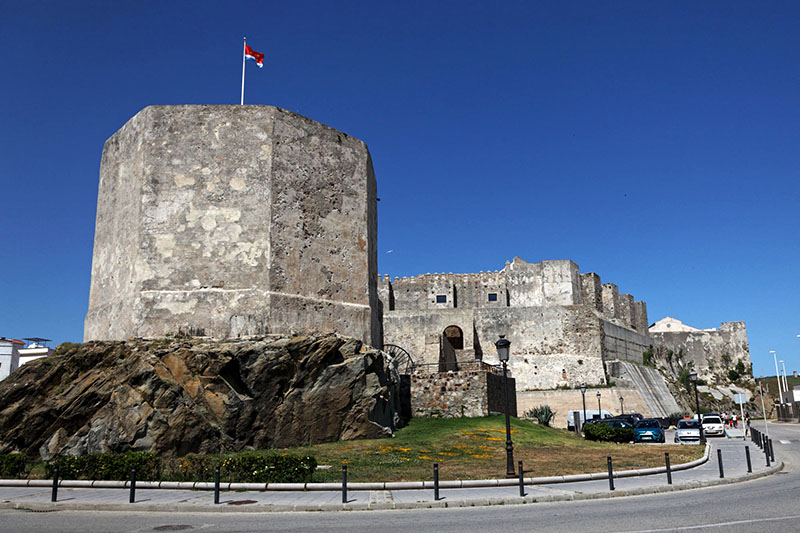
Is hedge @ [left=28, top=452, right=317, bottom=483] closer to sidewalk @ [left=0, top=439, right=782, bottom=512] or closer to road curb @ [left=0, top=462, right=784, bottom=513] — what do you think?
sidewalk @ [left=0, top=439, right=782, bottom=512]

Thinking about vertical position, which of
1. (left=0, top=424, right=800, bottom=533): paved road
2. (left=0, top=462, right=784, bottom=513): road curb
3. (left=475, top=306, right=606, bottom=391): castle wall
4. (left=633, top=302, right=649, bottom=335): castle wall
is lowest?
(left=0, top=424, right=800, bottom=533): paved road

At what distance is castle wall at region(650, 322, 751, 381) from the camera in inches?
2635

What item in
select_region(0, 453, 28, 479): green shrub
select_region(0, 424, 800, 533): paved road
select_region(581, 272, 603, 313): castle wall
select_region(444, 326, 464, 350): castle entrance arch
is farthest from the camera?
select_region(581, 272, 603, 313): castle wall

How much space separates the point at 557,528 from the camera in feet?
29.4

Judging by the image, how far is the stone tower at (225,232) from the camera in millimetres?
21312

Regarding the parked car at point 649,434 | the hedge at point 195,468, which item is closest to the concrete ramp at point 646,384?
the parked car at point 649,434

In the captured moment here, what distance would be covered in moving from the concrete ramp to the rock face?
2859 cm

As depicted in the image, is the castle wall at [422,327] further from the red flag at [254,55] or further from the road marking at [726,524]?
the road marking at [726,524]

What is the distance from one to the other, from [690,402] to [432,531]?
54204 millimetres

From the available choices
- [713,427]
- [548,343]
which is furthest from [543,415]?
[548,343]

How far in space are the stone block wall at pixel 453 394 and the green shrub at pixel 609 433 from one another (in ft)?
14.7

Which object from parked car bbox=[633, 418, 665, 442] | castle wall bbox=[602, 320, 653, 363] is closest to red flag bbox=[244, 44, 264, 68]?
parked car bbox=[633, 418, 665, 442]

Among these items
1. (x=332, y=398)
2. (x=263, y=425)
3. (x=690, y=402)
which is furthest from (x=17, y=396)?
(x=690, y=402)

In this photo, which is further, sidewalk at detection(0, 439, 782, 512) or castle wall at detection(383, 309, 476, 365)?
castle wall at detection(383, 309, 476, 365)
